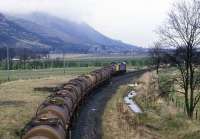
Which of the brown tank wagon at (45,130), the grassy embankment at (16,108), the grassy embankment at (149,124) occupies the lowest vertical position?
the grassy embankment at (149,124)

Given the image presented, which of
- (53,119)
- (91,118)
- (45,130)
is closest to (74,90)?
(91,118)

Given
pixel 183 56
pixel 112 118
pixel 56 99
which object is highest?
pixel 183 56

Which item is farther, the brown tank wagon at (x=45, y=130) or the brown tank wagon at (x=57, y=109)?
A: the brown tank wagon at (x=57, y=109)

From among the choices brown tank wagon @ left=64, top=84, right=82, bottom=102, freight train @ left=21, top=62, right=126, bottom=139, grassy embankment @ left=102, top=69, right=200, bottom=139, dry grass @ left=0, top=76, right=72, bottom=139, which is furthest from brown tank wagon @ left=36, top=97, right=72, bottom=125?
brown tank wagon @ left=64, top=84, right=82, bottom=102

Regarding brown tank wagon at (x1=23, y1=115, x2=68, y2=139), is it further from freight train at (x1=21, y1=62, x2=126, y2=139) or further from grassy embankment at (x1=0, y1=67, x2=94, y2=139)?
grassy embankment at (x1=0, y1=67, x2=94, y2=139)

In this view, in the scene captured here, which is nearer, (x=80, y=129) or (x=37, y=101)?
→ (x=80, y=129)

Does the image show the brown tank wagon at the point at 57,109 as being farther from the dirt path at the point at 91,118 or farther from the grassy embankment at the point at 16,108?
the grassy embankment at the point at 16,108

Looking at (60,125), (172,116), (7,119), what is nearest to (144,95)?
(172,116)

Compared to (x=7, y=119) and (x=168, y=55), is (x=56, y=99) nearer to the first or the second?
(x=7, y=119)

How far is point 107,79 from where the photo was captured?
83.3 meters

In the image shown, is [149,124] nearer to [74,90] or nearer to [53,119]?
[74,90]

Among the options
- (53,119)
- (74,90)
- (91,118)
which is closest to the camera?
(53,119)

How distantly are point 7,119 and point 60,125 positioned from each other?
16.8 m

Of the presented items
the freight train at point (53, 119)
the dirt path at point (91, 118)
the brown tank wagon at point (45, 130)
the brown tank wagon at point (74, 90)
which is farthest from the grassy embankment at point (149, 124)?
the brown tank wagon at point (45, 130)
